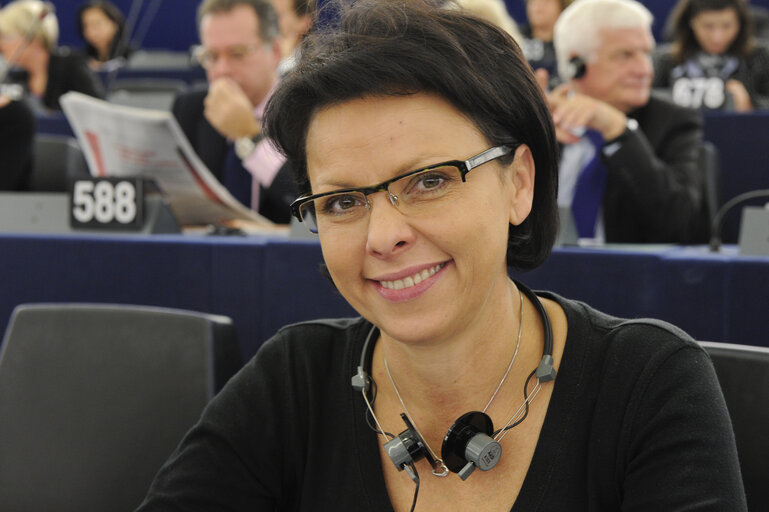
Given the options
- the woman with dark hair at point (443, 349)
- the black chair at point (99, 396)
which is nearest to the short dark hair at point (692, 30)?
the black chair at point (99, 396)

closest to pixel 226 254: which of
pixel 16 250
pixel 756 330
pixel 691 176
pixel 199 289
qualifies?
pixel 199 289

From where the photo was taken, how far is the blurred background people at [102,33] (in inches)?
345

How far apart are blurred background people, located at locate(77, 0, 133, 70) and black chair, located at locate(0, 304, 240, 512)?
7332 millimetres

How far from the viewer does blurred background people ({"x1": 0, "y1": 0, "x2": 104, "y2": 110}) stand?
6.22m

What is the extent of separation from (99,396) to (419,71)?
36.4 inches

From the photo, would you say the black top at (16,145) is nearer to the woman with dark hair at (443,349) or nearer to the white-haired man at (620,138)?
the white-haired man at (620,138)

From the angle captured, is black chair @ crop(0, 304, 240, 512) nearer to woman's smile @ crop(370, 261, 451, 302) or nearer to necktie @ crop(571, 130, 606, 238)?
woman's smile @ crop(370, 261, 451, 302)

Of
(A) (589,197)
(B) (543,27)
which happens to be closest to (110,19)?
(B) (543,27)

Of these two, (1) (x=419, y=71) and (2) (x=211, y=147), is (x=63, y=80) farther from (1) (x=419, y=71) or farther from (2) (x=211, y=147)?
(1) (x=419, y=71)

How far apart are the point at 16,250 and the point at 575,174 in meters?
1.55

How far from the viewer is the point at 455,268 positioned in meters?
1.18

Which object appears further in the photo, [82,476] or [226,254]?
[226,254]

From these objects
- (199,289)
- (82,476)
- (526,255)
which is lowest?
(82,476)

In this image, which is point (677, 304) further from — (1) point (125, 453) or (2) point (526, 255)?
(1) point (125, 453)
